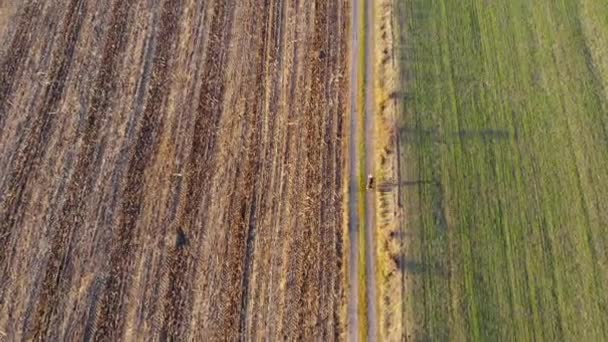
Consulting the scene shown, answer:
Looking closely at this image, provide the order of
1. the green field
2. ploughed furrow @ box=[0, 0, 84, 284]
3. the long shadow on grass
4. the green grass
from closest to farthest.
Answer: the green field → the green grass → ploughed furrow @ box=[0, 0, 84, 284] → the long shadow on grass

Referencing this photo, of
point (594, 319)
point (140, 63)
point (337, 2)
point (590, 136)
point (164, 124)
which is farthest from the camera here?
point (337, 2)

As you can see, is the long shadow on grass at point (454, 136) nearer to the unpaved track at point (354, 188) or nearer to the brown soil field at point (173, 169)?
the unpaved track at point (354, 188)

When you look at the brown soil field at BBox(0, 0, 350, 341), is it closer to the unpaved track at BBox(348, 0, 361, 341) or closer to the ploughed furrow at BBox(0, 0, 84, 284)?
the ploughed furrow at BBox(0, 0, 84, 284)

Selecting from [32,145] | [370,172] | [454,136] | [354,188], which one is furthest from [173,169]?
[454,136]

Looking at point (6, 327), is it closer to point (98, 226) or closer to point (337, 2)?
point (98, 226)

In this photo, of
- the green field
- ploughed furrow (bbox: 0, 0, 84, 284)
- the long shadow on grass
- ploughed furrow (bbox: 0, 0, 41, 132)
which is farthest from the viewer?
ploughed furrow (bbox: 0, 0, 41, 132)

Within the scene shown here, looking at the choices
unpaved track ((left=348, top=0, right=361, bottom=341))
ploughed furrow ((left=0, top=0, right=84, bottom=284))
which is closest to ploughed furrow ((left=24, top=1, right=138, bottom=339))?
ploughed furrow ((left=0, top=0, right=84, bottom=284))

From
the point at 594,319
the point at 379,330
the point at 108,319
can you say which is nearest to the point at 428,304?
the point at 379,330
